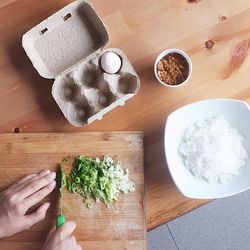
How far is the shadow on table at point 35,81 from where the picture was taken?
102 centimetres

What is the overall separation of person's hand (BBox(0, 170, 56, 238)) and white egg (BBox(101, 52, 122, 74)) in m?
0.28

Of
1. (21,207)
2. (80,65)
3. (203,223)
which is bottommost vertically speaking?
(203,223)

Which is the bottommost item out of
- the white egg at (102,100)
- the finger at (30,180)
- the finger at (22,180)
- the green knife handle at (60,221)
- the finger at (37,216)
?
the green knife handle at (60,221)

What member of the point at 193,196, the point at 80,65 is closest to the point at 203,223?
the point at 193,196

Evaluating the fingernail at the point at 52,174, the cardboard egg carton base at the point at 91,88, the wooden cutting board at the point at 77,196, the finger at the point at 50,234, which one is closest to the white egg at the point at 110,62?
the cardboard egg carton base at the point at 91,88

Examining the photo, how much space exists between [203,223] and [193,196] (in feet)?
1.94

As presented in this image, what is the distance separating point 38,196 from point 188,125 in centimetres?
40

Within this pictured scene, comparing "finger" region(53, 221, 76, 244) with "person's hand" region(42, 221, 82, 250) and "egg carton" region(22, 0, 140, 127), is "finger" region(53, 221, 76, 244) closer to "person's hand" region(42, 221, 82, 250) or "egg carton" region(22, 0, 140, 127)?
"person's hand" region(42, 221, 82, 250)

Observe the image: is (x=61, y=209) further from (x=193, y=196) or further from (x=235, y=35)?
(x=235, y=35)

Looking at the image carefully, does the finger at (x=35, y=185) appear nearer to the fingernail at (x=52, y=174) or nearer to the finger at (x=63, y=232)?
the fingernail at (x=52, y=174)

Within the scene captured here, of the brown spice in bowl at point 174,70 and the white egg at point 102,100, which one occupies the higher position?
the white egg at point 102,100

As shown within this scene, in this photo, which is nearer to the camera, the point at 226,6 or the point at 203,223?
the point at 226,6

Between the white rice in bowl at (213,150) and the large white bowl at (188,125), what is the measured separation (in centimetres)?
1

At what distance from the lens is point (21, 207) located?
99cm
